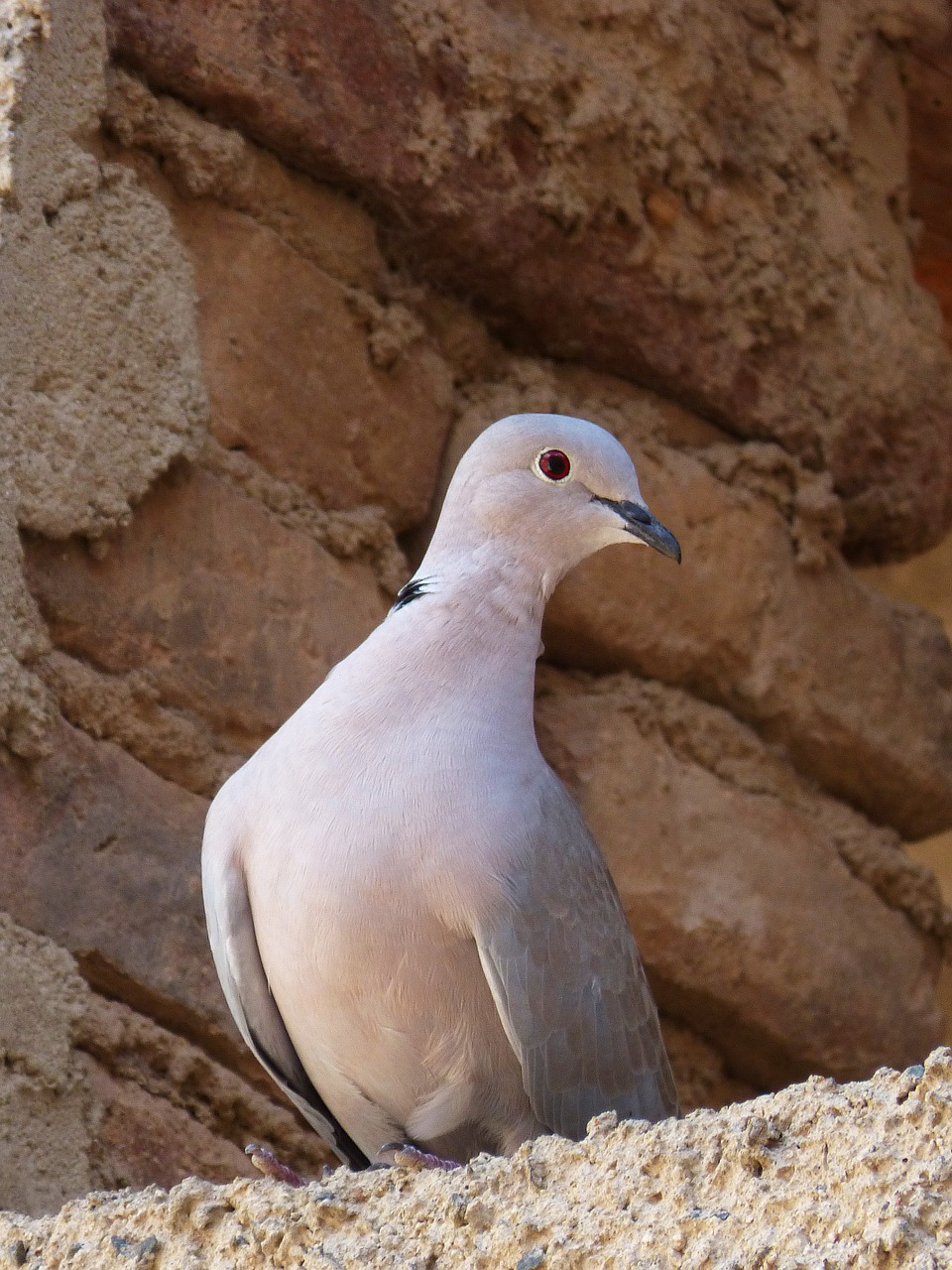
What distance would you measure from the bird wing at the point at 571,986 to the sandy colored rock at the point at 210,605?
2.08 ft

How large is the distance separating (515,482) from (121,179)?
79 centimetres

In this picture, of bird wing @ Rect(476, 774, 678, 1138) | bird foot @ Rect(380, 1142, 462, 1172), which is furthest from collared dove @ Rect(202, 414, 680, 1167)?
bird foot @ Rect(380, 1142, 462, 1172)

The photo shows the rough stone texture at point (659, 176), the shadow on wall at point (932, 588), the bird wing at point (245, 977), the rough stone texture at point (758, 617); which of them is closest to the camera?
the bird wing at point (245, 977)

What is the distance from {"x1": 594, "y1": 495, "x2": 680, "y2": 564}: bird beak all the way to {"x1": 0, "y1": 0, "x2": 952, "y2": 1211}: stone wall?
22.4 inches

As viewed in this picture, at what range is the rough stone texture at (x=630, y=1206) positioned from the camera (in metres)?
1.58

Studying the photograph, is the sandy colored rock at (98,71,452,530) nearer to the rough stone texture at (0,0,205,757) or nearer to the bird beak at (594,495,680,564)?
the rough stone texture at (0,0,205,757)

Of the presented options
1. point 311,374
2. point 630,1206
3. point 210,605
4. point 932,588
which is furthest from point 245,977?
point 932,588

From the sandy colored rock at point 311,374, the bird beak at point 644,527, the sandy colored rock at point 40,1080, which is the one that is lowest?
the sandy colored rock at point 40,1080

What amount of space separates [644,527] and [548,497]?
6.1 inches

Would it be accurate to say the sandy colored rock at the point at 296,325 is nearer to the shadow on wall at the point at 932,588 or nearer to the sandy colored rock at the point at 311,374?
the sandy colored rock at the point at 311,374

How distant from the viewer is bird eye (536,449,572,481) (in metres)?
2.91

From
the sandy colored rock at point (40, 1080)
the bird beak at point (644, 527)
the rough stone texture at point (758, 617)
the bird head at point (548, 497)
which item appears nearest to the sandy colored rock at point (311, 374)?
the rough stone texture at point (758, 617)

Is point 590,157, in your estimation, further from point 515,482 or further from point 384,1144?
point 384,1144

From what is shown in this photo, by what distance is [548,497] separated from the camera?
289cm
